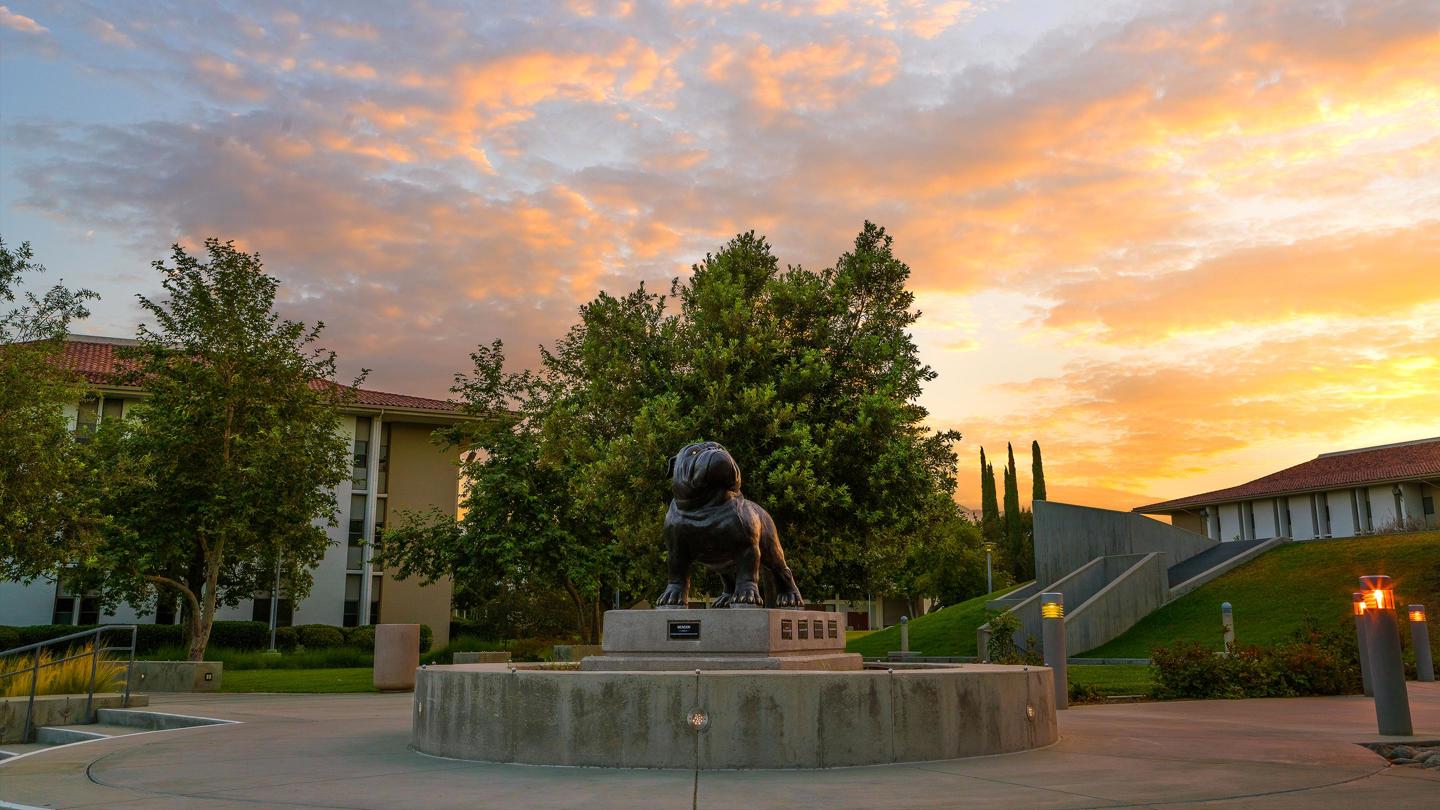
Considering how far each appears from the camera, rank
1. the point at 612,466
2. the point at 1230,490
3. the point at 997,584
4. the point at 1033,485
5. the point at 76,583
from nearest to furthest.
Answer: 1. the point at 612,466
2. the point at 76,583
3. the point at 1230,490
4. the point at 997,584
5. the point at 1033,485

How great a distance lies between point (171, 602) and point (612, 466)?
77.3ft

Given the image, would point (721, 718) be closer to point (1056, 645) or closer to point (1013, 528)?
point (1056, 645)

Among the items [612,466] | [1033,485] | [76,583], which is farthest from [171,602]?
[1033,485]

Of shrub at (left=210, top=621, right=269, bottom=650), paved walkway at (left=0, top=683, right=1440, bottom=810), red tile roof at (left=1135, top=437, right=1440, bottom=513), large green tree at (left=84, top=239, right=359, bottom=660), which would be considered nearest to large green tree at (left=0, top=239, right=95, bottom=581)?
large green tree at (left=84, top=239, right=359, bottom=660)

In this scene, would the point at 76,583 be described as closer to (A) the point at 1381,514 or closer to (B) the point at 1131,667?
(B) the point at 1131,667

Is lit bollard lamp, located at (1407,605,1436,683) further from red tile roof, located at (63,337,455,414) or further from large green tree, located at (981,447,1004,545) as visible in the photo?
large green tree, located at (981,447,1004,545)

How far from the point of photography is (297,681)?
2261 cm

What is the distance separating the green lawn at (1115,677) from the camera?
1883 centimetres

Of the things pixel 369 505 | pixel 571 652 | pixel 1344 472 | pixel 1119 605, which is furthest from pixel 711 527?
pixel 1344 472

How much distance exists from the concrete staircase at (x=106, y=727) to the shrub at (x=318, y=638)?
25.8 m

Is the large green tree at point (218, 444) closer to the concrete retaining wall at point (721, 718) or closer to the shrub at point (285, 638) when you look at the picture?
the shrub at point (285, 638)

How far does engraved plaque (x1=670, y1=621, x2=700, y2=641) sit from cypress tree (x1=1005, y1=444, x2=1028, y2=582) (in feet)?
209

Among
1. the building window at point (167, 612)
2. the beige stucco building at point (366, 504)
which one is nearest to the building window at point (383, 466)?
the beige stucco building at point (366, 504)

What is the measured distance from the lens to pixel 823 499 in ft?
65.3
